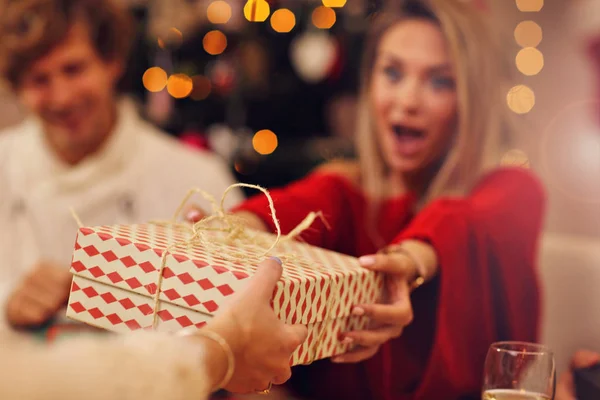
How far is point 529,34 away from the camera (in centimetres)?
157

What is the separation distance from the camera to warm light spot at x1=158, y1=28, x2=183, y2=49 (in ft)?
8.53

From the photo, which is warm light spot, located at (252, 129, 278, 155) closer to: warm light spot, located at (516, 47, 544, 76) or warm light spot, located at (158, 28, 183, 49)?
warm light spot, located at (158, 28, 183, 49)

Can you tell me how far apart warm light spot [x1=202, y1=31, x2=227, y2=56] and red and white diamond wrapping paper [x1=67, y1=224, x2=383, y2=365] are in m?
1.97

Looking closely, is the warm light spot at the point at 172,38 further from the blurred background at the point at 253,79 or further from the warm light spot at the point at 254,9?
the warm light spot at the point at 254,9

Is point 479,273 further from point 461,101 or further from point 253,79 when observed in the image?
point 253,79

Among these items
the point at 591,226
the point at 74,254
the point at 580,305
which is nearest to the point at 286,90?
the point at 591,226

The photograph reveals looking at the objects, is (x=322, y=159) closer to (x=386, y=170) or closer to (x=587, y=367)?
(x=386, y=170)

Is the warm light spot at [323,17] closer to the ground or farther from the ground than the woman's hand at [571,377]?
farther from the ground

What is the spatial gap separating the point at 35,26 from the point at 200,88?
119 centimetres

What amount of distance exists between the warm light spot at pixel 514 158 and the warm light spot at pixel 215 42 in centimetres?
157

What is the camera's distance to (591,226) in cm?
148

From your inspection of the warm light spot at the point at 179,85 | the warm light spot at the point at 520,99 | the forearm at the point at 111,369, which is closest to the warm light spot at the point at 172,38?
the warm light spot at the point at 179,85

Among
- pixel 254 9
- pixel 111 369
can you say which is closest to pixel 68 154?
pixel 254 9

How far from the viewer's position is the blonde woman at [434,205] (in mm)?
998
